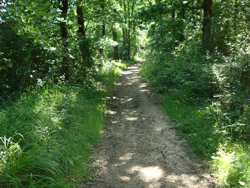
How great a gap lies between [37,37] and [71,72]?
4.31 meters

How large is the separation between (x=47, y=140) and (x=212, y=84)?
6160 mm

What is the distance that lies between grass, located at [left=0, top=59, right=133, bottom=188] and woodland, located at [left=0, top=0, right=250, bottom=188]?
2 centimetres

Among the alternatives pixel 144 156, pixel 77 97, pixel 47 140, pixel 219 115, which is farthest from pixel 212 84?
pixel 47 140

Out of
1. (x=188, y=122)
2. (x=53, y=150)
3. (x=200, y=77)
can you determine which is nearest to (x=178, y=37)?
(x=200, y=77)

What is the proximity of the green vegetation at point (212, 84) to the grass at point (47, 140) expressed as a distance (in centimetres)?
263

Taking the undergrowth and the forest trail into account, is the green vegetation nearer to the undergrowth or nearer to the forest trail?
the undergrowth

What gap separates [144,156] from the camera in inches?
191

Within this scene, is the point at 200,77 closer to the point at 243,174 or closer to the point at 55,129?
the point at 243,174

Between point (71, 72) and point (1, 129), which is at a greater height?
point (71, 72)

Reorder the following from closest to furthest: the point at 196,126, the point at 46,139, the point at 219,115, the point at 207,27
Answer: the point at 46,139 < the point at 219,115 < the point at 196,126 < the point at 207,27

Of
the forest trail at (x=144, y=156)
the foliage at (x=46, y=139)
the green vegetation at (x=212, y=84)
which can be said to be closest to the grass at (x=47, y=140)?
the foliage at (x=46, y=139)

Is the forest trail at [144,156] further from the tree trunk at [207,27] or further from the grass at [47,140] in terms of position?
the tree trunk at [207,27]

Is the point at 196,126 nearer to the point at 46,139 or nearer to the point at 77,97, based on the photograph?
the point at 77,97

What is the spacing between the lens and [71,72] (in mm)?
8891
